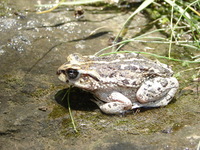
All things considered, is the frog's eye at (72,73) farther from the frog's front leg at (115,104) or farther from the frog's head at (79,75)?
the frog's front leg at (115,104)

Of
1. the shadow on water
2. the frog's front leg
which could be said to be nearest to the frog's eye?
the shadow on water

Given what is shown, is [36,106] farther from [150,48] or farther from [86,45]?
[150,48]

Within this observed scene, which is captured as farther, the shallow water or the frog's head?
the frog's head

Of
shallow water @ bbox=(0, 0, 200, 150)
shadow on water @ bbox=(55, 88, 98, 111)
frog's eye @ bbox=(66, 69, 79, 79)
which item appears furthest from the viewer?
shadow on water @ bbox=(55, 88, 98, 111)

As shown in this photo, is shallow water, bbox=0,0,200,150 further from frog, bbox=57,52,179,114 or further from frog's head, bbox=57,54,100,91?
frog's head, bbox=57,54,100,91

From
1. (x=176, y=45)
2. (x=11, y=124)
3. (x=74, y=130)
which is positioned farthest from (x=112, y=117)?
(x=176, y=45)

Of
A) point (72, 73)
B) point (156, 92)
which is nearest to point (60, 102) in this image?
point (72, 73)

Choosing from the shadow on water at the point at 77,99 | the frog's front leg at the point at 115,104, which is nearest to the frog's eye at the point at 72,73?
the shadow on water at the point at 77,99
